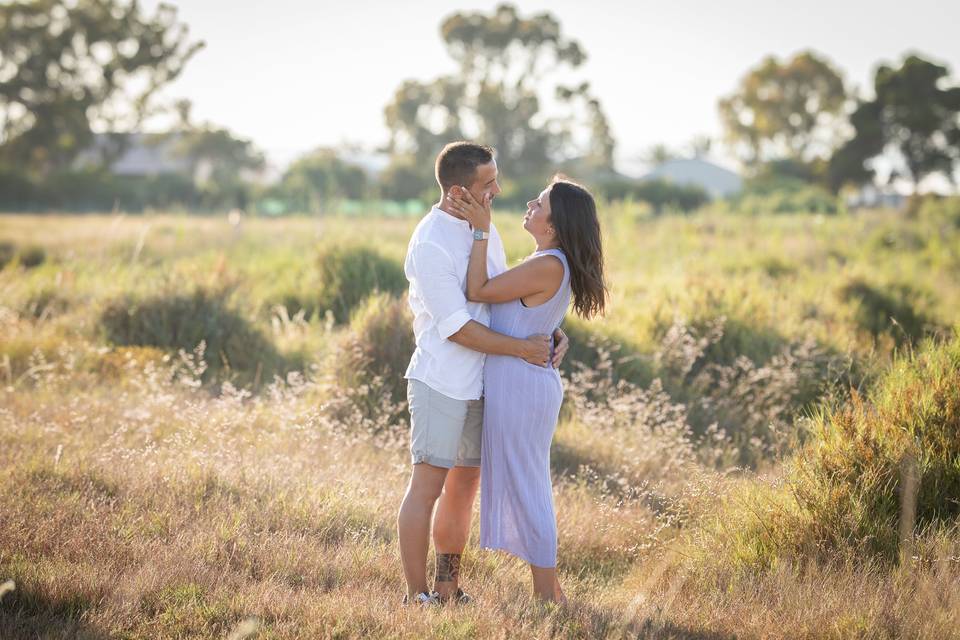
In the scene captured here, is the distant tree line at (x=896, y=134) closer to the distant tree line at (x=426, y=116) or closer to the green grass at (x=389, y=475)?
the distant tree line at (x=426, y=116)

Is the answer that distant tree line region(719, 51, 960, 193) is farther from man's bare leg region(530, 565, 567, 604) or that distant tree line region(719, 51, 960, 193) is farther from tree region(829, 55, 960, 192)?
→ man's bare leg region(530, 565, 567, 604)

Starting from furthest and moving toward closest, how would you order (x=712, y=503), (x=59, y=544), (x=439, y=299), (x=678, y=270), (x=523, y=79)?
(x=523, y=79)
(x=678, y=270)
(x=712, y=503)
(x=59, y=544)
(x=439, y=299)

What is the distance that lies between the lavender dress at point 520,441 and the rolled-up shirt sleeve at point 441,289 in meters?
0.29

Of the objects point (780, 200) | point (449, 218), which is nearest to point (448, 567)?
point (449, 218)

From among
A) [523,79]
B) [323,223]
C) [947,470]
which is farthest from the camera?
[523,79]

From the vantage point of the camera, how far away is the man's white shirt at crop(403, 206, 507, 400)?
155 inches

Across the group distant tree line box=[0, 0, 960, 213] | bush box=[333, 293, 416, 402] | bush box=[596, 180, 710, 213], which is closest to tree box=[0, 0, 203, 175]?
distant tree line box=[0, 0, 960, 213]

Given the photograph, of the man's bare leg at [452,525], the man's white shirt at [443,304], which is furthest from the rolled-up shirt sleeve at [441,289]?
the man's bare leg at [452,525]

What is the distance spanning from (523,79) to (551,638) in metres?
48.2

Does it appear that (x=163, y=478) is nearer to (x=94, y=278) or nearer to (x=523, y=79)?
(x=94, y=278)

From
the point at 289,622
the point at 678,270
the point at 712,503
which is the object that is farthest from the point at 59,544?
the point at 678,270

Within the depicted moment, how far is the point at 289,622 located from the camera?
3.68 m

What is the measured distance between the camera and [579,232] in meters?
4.12

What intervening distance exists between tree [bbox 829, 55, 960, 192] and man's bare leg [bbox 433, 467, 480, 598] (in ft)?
152
